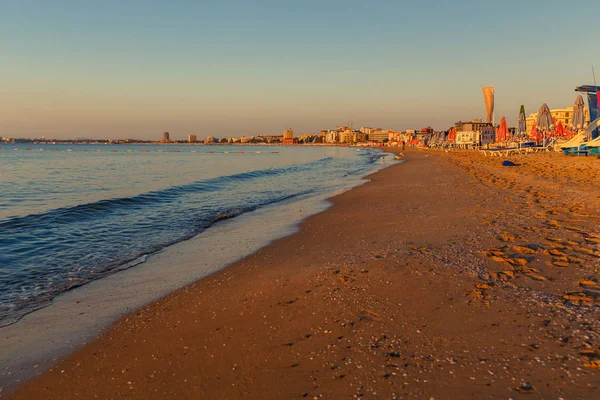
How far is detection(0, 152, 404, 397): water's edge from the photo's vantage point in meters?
4.07

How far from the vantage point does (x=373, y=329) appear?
4008 millimetres

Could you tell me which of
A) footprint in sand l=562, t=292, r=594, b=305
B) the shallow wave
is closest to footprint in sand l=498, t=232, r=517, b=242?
footprint in sand l=562, t=292, r=594, b=305

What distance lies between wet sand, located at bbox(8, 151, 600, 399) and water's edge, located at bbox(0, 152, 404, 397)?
12.1 inches

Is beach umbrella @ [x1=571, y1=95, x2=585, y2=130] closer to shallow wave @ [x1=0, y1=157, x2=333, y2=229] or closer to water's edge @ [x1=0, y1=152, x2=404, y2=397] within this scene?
shallow wave @ [x1=0, y1=157, x2=333, y2=229]

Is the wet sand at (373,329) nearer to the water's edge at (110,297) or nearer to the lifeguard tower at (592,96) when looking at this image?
the water's edge at (110,297)

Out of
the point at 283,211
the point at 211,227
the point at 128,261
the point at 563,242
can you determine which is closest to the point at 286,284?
the point at 128,261

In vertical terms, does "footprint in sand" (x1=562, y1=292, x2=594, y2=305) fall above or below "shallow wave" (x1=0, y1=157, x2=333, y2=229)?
below

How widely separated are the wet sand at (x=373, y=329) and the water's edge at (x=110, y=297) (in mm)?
306

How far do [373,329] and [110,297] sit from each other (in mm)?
4339

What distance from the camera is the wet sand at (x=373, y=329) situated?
10.2ft

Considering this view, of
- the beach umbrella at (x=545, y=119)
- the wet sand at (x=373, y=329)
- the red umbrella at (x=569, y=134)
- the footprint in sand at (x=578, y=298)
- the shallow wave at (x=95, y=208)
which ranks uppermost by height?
the beach umbrella at (x=545, y=119)

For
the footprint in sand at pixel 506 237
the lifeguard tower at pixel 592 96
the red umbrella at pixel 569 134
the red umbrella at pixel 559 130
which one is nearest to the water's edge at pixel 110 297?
the footprint in sand at pixel 506 237

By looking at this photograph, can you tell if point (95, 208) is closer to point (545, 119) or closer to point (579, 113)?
point (579, 113)

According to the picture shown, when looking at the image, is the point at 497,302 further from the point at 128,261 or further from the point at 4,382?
the point at 128,261
